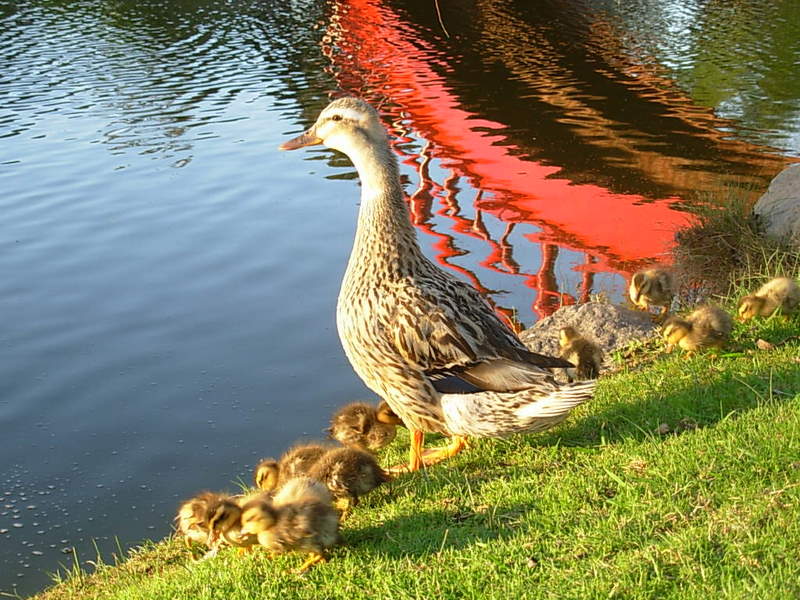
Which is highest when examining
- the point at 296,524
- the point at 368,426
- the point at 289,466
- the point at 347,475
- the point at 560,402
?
the point at 560,402

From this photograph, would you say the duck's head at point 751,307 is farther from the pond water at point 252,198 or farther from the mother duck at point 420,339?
the pond water at point 252,198

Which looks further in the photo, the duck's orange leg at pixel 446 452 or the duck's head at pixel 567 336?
the duck's head at pixel 567 336

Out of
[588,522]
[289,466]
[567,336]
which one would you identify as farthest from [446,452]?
[567,336]

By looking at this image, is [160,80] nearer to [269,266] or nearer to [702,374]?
[269,266]

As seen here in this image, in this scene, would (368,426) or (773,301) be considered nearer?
(368,426)

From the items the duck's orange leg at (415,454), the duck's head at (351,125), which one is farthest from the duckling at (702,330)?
the duck's head at (351,125)

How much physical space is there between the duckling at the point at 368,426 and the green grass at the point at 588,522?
3.27 ft

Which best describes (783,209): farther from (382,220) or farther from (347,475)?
(347,475)

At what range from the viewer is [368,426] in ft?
21.1

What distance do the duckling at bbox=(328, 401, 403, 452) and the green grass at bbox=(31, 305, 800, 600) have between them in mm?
997

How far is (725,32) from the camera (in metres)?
24.8

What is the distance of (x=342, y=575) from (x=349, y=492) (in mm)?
820

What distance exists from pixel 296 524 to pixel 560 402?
1358 mm

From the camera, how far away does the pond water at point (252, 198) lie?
26.2 feet
